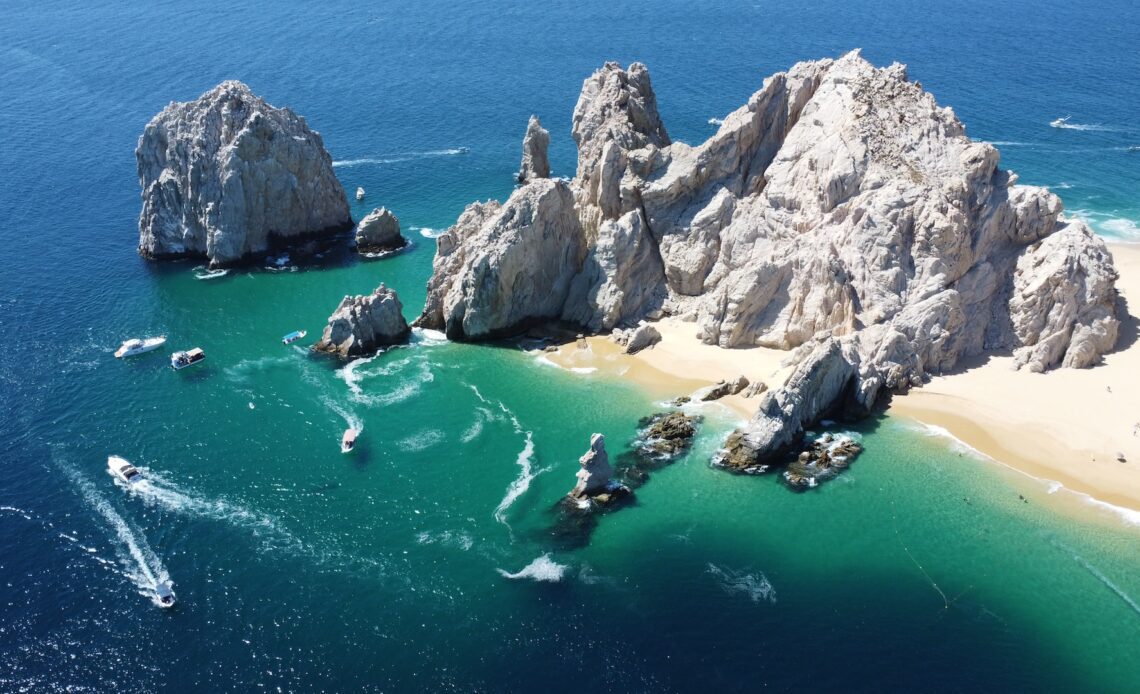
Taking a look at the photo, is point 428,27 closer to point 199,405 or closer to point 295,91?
point 295,91

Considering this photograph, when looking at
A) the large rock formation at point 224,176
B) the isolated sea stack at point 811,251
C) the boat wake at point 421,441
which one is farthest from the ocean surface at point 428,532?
the isolated sea stack at point 811,251

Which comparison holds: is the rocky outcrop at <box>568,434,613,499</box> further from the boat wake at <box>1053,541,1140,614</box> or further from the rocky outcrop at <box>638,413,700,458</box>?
the boat wake at <box>1053,541,1140,614</box>

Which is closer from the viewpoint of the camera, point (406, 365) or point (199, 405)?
point (199, 405)

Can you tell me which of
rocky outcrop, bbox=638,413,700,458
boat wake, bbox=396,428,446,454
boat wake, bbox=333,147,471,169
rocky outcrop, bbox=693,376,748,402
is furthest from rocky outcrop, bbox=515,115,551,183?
rocky outcrop, bbox=638,413,700,458

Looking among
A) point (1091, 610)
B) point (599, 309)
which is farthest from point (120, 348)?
point (1091, 610)

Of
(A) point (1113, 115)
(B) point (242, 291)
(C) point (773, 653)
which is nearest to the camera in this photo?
(C) point (773, 653)

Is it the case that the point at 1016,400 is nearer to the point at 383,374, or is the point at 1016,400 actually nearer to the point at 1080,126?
the point at 383,374
